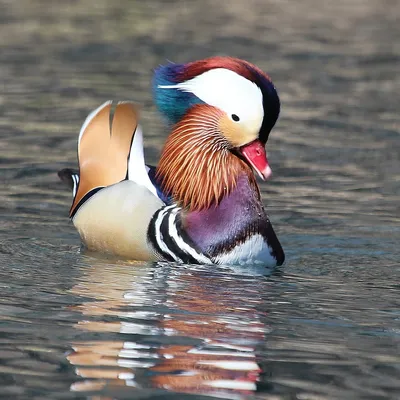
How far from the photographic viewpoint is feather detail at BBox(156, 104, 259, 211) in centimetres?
709

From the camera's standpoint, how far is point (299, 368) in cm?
516

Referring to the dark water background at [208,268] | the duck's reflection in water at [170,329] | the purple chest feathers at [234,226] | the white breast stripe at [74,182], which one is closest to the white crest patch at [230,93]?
the purple chest feathers at [234,226]

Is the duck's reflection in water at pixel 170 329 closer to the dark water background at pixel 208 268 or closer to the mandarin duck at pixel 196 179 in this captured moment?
the dark water background at pixel 208 268

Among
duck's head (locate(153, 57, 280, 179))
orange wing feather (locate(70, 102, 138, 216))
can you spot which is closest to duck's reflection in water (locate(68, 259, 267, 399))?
orange wing feather (locate(70, 102, 138, 216))

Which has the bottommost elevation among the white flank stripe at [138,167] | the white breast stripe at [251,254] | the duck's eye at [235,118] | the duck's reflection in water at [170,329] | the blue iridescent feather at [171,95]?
the duck's reflection in water at [170,329]

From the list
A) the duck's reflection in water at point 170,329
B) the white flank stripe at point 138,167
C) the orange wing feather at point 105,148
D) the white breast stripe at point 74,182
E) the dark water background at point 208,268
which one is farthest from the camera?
the white breast stripe at point 74,182

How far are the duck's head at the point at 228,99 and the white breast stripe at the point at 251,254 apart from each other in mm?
382

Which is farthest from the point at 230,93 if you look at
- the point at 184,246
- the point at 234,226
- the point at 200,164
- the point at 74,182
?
the point at 74,182

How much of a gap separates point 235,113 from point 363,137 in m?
4.17

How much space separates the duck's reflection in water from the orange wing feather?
607mm

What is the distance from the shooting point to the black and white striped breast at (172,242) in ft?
22.8

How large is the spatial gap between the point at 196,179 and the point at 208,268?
0.55 m

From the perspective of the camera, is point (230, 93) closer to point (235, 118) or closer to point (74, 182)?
point (235, 118)

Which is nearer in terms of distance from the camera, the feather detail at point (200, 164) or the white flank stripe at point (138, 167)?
the feather detail at point (200, 164)
